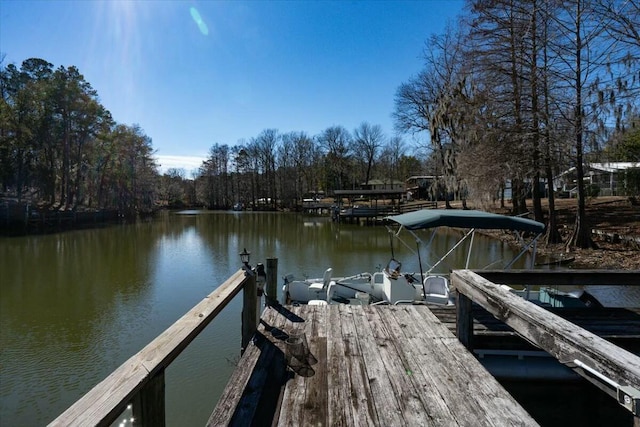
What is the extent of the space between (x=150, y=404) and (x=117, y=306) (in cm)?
901

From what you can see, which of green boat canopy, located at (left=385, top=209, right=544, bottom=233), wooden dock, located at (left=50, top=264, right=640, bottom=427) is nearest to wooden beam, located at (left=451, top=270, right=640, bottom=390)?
wooden dock, located at (left=50, top=264, right=640, bottom=427)

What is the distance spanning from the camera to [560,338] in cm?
185

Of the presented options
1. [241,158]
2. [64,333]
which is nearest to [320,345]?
[64,333]

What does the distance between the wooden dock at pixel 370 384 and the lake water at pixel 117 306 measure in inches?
96.9

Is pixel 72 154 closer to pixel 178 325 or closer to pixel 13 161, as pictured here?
pixel 13 161

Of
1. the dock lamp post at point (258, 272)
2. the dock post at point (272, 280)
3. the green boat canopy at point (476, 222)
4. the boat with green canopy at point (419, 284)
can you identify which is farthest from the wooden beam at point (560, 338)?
the green boat canopy at point (476, 222)

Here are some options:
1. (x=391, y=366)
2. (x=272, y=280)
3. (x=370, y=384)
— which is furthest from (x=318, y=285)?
(x=370, y=384)

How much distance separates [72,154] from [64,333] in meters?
36.0

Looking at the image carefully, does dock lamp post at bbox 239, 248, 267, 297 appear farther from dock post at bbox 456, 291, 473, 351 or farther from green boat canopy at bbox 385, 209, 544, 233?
green boat canopy at bbox 385, 209, 544, 233

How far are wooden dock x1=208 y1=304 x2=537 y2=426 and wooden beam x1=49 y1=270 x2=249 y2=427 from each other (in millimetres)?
612

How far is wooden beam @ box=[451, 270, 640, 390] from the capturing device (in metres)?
1.45

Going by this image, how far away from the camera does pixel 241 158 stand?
6419cm

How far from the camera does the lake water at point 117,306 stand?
5512 millimetres

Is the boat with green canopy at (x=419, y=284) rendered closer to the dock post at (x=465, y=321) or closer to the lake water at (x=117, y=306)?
the lake water at (x=117, y=306)
